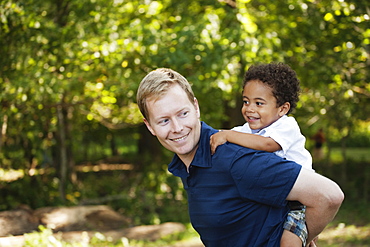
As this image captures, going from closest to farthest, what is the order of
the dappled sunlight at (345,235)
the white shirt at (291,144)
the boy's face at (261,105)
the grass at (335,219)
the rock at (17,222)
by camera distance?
the white shirt at (291,144) → the boy's face at (261,105) → the rock at (17,222) → the grass at (335,219) → the dappled sunlight at (345,235)

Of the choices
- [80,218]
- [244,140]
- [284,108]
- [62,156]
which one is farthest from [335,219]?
[244,140]

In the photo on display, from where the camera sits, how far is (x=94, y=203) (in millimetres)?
12078

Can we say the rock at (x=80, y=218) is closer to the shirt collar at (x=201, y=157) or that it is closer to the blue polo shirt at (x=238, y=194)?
A: the shirt collar at (x=201, y=157)

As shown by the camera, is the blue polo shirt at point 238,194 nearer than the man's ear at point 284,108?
Yes

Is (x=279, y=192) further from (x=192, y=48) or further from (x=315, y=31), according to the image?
(x=315, y=31)

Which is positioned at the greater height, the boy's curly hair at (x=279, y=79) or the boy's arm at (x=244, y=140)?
the boy's curly hair at (x=279, y=79)

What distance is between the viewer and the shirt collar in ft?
7.47

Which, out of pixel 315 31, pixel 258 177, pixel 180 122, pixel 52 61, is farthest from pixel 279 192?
pixel 315 31

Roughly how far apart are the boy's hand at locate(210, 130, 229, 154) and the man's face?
85 mm

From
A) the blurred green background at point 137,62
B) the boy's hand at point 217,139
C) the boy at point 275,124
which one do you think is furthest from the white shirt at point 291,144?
the blurred green background at point 137,62

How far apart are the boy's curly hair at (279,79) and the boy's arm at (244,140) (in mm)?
352

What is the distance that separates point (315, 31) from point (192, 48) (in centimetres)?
259

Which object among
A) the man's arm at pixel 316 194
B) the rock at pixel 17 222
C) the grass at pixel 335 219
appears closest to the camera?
the man's arm at pixel 316 194

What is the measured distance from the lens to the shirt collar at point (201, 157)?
7.47 ft
